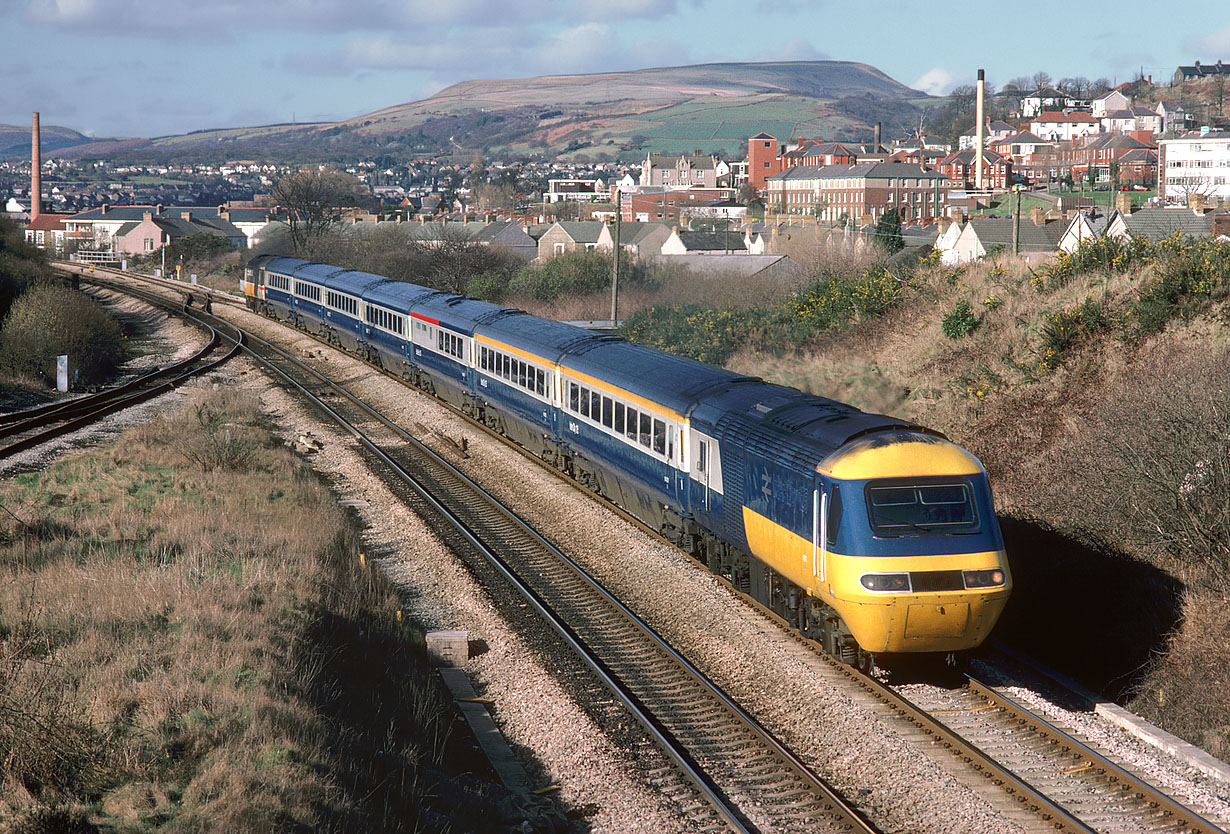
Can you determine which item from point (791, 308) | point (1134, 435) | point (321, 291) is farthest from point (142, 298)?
point (1134, 435)

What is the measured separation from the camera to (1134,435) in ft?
56.3

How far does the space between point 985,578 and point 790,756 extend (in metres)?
2.91

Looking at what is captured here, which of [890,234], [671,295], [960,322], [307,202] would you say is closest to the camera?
[960,322]

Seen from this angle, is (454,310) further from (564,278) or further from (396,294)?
(564,278)

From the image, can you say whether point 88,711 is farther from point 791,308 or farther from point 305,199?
point 305,199

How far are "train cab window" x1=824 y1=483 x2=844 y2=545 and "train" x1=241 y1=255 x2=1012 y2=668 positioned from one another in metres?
0.02

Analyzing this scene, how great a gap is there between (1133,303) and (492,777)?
19.6 m

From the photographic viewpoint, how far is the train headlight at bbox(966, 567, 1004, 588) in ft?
39.8

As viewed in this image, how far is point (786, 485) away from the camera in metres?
13.6

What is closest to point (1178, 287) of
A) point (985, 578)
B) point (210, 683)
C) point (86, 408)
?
point (985, 578)

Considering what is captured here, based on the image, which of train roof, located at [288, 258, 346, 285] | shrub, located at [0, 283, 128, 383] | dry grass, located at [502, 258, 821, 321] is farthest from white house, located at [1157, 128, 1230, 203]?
shrub, located at [0, 283, 128, 383]

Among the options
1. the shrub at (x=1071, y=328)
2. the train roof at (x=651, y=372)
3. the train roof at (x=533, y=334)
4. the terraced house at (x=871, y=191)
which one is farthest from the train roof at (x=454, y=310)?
the terraced house at (x=871, y=191)

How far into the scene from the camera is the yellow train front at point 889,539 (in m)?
12.1

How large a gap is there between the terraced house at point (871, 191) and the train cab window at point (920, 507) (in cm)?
11945
